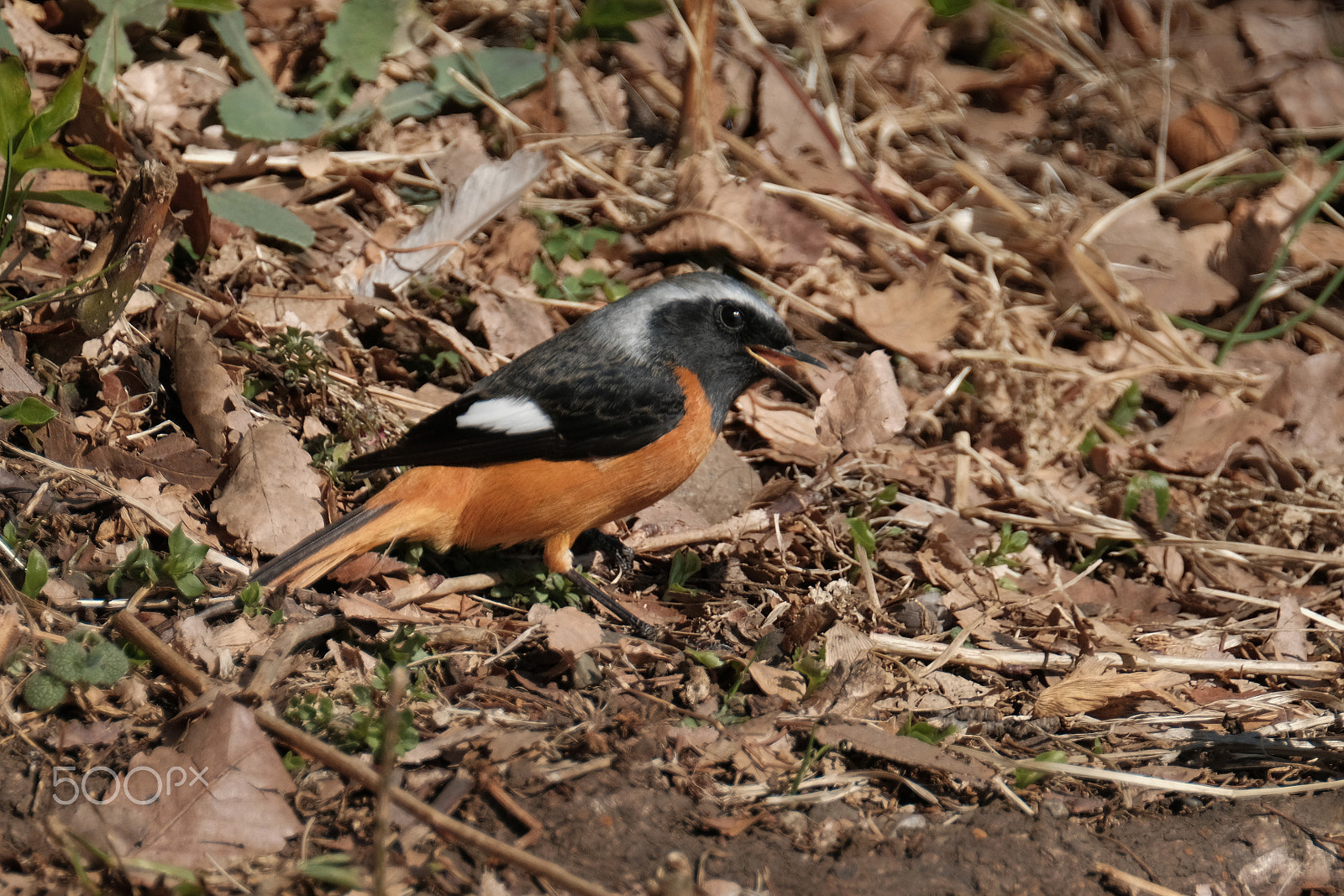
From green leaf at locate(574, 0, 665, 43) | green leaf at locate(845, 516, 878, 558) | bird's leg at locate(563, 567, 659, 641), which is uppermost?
green leaf at locate(574, 0, 665, 43)

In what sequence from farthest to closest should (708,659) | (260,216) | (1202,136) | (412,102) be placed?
(1202,136) < (412,102) < (260,216) < (708,659)

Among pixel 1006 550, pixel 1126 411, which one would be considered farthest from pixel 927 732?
pixel 1126 411

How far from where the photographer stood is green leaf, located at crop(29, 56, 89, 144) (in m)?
3.65

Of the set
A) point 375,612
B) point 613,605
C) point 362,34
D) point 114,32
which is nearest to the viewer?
point 375,612

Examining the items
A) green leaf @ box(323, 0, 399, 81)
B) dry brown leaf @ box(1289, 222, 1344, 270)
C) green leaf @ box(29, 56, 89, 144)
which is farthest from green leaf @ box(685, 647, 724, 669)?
dry brown leaf @ box(1289, 222, 1344, 270)

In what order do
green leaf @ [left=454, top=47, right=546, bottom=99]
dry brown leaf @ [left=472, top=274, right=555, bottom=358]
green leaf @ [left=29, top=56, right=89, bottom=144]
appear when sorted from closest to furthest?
green leaf @ [left=29, top=56, right=89, bottom=144]
dry brown leaf @ [left=472, top=274, right=555, bottom=358]
green leaf @ [left=454, top=47, right=546, bottom=99]

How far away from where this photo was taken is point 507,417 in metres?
4.11

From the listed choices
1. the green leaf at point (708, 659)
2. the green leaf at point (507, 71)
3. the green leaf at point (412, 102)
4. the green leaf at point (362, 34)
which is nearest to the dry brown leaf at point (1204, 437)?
the green leaf at point (708, 659)

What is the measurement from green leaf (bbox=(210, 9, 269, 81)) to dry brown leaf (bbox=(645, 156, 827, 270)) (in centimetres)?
216

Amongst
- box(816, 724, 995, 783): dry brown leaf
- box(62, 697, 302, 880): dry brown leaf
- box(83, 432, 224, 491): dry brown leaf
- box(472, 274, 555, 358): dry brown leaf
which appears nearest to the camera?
box(62, 697, 302, 880): dry brown leaf

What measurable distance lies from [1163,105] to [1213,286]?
1.50m

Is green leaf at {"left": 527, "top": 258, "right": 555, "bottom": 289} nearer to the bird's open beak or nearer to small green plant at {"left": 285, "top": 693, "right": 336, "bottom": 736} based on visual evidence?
the bird's open beak

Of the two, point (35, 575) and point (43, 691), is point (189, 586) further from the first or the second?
point (43, 691)

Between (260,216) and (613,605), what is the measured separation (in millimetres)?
2469
